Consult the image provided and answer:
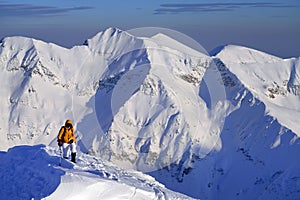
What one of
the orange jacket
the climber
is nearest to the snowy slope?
the climber

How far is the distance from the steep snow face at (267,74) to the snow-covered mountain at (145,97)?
36 cm

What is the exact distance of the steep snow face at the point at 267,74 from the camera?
178250mm

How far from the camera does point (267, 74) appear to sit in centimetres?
18225

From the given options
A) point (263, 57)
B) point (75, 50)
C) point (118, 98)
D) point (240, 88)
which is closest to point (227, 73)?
point (240, 88)

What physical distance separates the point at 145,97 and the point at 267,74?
136ft

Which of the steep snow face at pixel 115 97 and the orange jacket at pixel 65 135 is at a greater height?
the orange jacket at pixel 65 135

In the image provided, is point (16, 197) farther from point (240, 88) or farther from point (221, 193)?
point (240, 88)

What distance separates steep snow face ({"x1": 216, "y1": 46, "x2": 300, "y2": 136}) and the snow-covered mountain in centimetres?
36

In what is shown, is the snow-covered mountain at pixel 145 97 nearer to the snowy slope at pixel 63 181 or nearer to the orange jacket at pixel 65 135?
the snowy slope at pixel 63 181

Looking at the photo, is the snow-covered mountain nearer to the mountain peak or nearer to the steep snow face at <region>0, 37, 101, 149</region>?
the steep snow face at <region>0, 37, 101, 149</region>

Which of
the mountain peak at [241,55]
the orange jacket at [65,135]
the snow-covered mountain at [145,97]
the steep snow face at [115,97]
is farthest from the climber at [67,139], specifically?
the mountain peak at [241,55]

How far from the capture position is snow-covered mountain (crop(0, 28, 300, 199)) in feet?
567

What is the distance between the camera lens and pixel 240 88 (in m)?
177

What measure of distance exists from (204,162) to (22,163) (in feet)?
456
